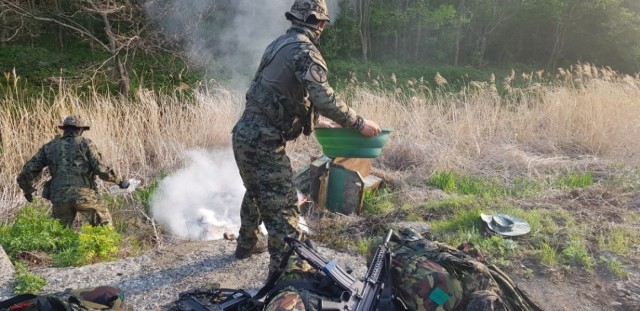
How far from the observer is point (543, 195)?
5246 millimetres

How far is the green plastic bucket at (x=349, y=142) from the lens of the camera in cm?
343

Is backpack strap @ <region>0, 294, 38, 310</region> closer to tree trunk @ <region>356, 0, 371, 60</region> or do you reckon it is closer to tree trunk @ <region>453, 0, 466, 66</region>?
tree trunk @ <region>356, 0, 371, 60</region>

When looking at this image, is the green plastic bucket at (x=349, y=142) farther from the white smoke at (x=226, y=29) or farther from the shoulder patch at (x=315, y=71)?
the white smoke at (x=226, y=29)

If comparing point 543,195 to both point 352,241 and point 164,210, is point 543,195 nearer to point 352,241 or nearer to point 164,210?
point 352,241

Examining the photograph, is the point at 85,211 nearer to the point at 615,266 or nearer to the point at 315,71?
the point at 315,71

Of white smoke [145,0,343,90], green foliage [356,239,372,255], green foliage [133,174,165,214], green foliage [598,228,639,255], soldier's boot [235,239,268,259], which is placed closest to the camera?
soldier's boot [235,239,268,259]

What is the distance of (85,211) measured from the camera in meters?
4.64

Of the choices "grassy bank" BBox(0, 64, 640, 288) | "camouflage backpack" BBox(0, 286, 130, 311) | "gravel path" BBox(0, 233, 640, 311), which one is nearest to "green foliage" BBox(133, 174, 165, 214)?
"grassy bank" BBox(0, 64, 640, 288)

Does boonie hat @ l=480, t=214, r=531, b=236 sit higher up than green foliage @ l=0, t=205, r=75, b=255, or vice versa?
boonie hat @ l=480, t=214, r=531, b=236

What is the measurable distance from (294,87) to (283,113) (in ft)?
0.61

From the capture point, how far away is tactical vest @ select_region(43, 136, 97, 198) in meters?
4.55

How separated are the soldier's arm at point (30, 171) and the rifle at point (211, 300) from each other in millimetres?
3057

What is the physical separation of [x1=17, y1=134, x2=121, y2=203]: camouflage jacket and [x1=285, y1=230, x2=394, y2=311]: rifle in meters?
3.14

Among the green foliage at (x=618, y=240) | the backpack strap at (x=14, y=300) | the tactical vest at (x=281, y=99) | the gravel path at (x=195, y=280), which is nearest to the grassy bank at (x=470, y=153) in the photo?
the green foliage at (x=618, y=240)
